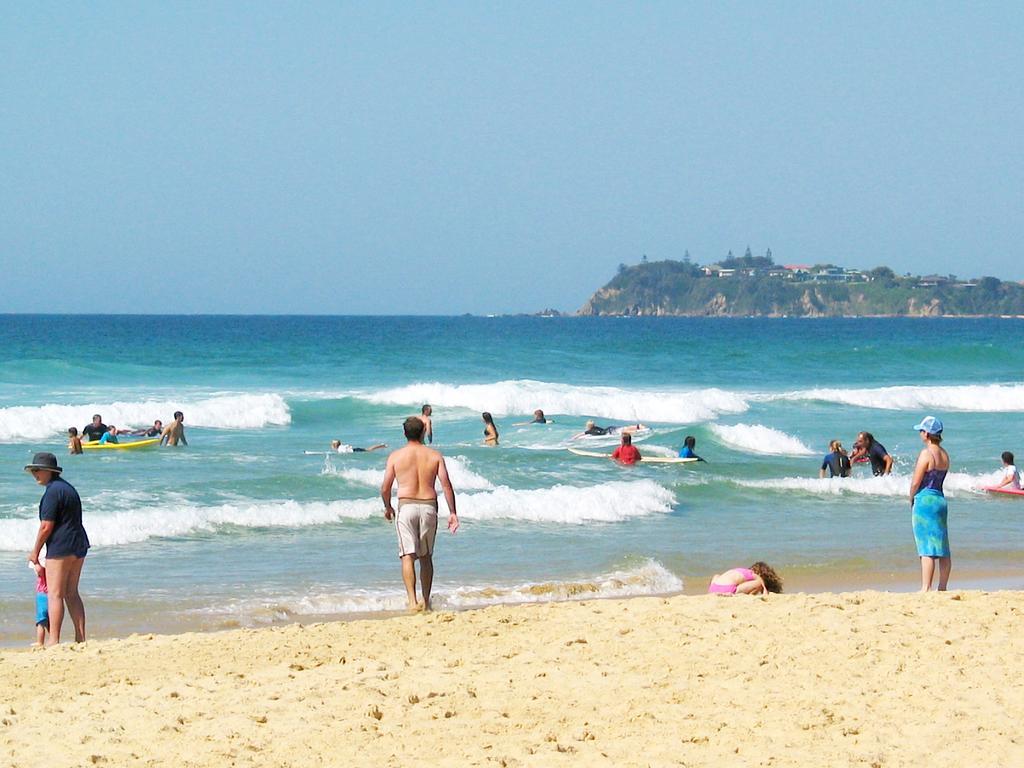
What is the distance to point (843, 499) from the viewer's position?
60.5ft

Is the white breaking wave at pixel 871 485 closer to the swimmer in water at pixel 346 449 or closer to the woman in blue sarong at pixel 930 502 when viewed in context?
the swimmer in water at pixel 346 449

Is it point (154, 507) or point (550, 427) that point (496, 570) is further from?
point (550, 427)

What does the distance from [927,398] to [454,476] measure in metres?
24.7

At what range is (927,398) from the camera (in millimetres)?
40625

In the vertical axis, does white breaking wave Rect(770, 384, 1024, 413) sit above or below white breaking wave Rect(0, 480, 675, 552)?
above

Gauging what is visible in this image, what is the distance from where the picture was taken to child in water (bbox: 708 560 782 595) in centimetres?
944

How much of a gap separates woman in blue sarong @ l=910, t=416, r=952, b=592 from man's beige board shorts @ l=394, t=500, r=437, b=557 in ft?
11.8

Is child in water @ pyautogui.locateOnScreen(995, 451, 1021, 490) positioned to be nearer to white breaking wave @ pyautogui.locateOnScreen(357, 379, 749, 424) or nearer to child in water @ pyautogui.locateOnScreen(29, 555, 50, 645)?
child in water @ pyautogui.locateOnScreen(29, 555, 50, 645)

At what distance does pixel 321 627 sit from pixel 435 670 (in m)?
1.93

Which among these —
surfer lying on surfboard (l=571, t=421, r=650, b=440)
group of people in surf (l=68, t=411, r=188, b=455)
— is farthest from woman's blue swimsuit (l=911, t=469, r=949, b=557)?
group of people in surf (l=68, t=411, r=188, b=455)

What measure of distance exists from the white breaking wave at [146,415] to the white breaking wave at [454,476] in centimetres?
1065

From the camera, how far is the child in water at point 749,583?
31.0 feet

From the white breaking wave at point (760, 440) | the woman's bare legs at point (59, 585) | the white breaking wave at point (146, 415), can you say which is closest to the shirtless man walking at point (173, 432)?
the white breaking wave at point (146, 415)

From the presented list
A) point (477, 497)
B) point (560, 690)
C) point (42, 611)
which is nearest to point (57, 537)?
point (42, 611)
